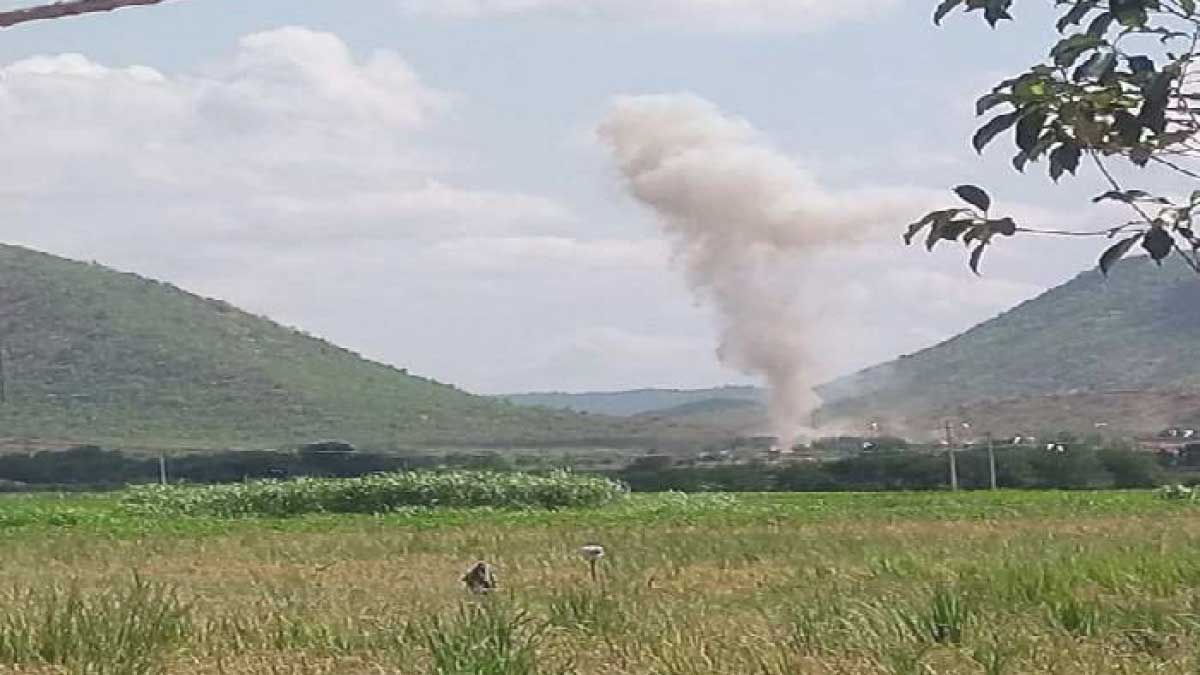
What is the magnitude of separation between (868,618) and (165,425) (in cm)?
5483

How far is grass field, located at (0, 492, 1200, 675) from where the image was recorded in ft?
26.7

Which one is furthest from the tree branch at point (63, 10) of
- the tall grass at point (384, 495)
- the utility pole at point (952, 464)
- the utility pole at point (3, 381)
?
the utility pole at point (3, 381)

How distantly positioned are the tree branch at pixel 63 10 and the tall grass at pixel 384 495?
98.2ft

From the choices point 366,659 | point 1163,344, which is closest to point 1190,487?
point 366,659

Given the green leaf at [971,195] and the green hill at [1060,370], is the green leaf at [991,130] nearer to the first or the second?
the green leaf at [971,195]

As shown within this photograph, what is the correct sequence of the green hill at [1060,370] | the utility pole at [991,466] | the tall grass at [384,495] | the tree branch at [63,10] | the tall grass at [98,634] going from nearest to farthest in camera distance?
the tree branch at [63,10]
the tall grass at [98,634]
the tall grass at [384,495]
the utility pole at [991,466]
the green hill at [1060,370]

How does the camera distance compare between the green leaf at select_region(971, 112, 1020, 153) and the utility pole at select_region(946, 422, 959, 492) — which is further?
the utility pole at select_region(946, 422, 959, 492)

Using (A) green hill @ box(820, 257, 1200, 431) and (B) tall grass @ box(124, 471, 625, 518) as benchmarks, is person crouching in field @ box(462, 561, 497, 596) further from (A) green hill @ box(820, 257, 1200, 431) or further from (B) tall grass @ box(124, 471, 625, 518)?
(A) green hill @ box(820, 257, 1200, 431)

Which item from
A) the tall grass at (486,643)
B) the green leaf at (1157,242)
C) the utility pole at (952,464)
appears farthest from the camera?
the utility pole at (952,464)

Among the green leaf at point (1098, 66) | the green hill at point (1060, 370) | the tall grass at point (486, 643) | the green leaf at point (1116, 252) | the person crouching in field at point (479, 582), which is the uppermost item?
the green hill at point (1060, 370)

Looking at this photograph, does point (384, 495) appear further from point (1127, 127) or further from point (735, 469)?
point (1127, 127)

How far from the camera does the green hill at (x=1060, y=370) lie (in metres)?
50.9

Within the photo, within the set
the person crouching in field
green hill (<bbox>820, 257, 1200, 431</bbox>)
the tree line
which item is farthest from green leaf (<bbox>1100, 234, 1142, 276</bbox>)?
green hill (<bbox>820, 257, 1200, 431</bbox>)

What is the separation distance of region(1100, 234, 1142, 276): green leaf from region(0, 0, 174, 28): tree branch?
6.66ft
